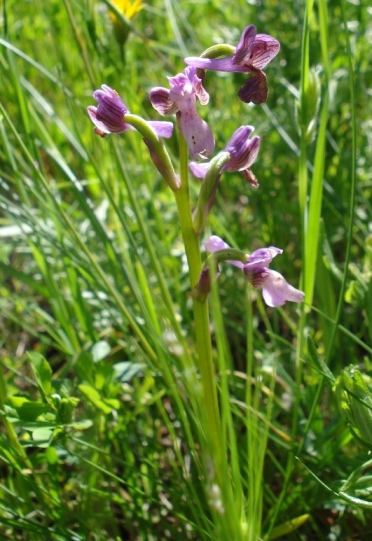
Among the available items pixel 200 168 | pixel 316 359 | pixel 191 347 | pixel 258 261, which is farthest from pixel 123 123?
pixel 191 347

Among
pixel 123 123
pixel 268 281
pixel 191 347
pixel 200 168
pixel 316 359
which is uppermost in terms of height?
pixel 123 123

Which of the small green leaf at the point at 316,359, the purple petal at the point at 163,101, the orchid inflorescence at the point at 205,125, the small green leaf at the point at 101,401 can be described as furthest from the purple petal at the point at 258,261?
the small green leaf at the point at 101,401

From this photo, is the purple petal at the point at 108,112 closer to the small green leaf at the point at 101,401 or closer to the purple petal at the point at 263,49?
the purple petal at the point at 263,49

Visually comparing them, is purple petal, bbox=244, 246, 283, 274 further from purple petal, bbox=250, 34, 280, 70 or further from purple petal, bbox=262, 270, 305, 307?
purple petal, bbox=250, 34, 280, 70

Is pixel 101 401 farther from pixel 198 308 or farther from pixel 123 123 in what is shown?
pixel 123 123

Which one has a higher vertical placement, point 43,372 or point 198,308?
point 198,308

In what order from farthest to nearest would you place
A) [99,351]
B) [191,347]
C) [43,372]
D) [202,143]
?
[191,347] → [99,351] → [43,372] → [202,143]

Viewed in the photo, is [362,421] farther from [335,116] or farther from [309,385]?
[335,116]

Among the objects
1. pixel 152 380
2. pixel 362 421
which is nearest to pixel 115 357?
pixel 152 380
